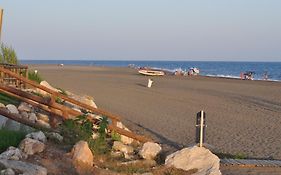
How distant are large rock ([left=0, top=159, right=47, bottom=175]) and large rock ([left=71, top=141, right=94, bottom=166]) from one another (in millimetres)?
1071

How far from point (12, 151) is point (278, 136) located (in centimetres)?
957

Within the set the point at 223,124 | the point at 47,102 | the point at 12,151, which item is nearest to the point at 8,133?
the point at 12,151

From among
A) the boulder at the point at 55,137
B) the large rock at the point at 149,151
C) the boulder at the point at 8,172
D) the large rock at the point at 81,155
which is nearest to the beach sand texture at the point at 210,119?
the large rock at the point at 149,151

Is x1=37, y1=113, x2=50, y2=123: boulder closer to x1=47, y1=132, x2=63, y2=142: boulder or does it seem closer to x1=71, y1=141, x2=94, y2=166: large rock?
x1=47, y1=132, x2=63, y2=142: boulder

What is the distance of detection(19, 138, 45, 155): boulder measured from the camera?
25.1ft

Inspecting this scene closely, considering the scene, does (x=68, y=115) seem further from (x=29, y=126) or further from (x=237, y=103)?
(x=237, y=103)

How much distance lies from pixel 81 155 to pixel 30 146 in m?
0.87

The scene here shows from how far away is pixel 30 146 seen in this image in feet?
25.3

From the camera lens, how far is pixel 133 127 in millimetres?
16109

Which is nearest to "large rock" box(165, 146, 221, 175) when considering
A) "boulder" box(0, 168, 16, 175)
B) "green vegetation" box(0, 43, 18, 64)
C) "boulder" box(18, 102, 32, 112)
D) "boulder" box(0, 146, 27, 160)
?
"boulder" box(0, 146, 27, 160)

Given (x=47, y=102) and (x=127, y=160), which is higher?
(x=47, y=102)

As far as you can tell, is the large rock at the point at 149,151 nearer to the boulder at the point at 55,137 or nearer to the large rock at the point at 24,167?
the boulder at the point at 55,137

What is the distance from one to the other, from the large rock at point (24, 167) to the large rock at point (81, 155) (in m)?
1.07

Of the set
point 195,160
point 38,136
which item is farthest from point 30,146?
point 195,160
